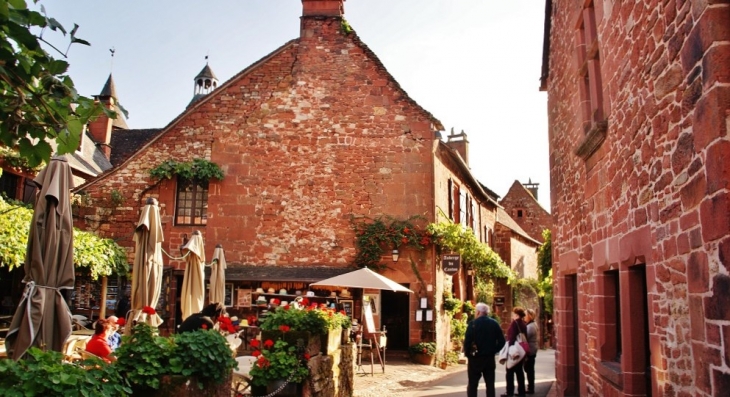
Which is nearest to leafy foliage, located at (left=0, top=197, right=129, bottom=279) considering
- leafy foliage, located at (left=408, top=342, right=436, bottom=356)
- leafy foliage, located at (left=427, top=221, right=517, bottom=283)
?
leafy foliage, located at (left=408, top=342, right=436, bottom=356)

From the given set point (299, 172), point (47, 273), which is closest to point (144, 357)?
point (47, 273)

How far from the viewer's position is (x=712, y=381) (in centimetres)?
410

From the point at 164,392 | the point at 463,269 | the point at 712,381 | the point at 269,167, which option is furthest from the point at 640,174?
the point at 463,269

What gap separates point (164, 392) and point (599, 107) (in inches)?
242

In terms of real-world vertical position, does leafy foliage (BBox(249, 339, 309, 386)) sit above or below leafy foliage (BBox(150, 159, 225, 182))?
below

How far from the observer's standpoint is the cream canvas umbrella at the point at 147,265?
946 centimetres

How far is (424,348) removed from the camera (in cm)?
1545

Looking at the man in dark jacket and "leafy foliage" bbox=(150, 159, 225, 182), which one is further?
"leafy foliage" bbox=(150, 159, 225, 182)

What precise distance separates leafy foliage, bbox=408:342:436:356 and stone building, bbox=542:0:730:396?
208 inches

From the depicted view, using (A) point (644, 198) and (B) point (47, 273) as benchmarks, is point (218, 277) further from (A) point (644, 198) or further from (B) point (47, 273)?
(A) point (644, 198)

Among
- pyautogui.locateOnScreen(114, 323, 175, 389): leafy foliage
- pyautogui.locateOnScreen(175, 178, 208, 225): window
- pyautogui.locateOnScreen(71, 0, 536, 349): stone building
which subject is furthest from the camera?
pyautogui.locateOnScreen(175, 178, 208, 225): window

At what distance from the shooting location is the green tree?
134 inches

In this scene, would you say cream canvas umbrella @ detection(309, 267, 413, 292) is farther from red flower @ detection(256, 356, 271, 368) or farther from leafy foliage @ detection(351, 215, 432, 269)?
red flower @ detection(256, 356, 271, 368)

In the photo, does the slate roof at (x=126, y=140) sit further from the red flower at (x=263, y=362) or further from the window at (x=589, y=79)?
the window at (x=589, y=79)
